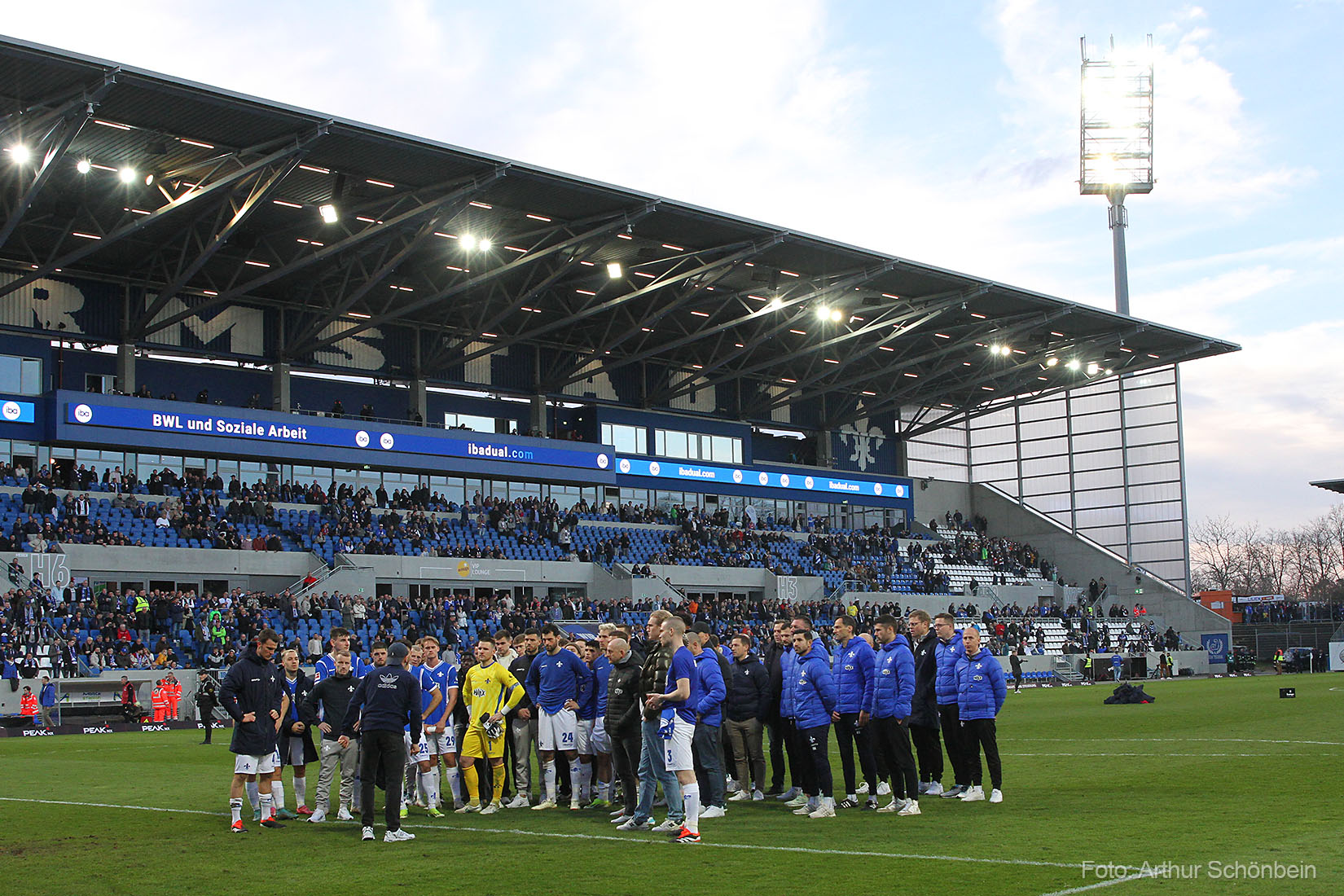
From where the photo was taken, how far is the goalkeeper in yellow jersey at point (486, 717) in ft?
43.7

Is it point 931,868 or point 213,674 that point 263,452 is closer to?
point 213,674

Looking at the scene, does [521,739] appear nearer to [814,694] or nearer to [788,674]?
[788,674]

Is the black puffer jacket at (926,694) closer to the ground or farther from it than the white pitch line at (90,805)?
farther from it

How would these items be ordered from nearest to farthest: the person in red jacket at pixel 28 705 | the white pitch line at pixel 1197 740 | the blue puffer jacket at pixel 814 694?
the blue puffer jacket at pixel 814 694
the white pitch line at pixel 1197 740
the person in red jacket at pixel 28 705

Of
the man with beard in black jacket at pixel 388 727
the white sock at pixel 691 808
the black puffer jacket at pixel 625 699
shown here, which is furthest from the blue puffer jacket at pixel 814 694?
Result: the man with beard in black jacket at pixel 388 727

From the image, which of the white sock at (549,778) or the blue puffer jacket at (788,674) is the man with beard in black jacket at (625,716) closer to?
the white sock at (549,778)

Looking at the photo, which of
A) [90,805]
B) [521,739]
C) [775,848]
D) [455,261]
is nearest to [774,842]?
[775,848]

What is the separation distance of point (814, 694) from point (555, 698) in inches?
105

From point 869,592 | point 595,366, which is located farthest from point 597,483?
point 869,592

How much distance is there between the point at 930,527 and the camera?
7394cm

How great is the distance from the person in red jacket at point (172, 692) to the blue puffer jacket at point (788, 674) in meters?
24.3

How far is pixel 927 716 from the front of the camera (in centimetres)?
1371

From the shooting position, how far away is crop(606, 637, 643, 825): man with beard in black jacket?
39.8 ft

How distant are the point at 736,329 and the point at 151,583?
2816 cm
